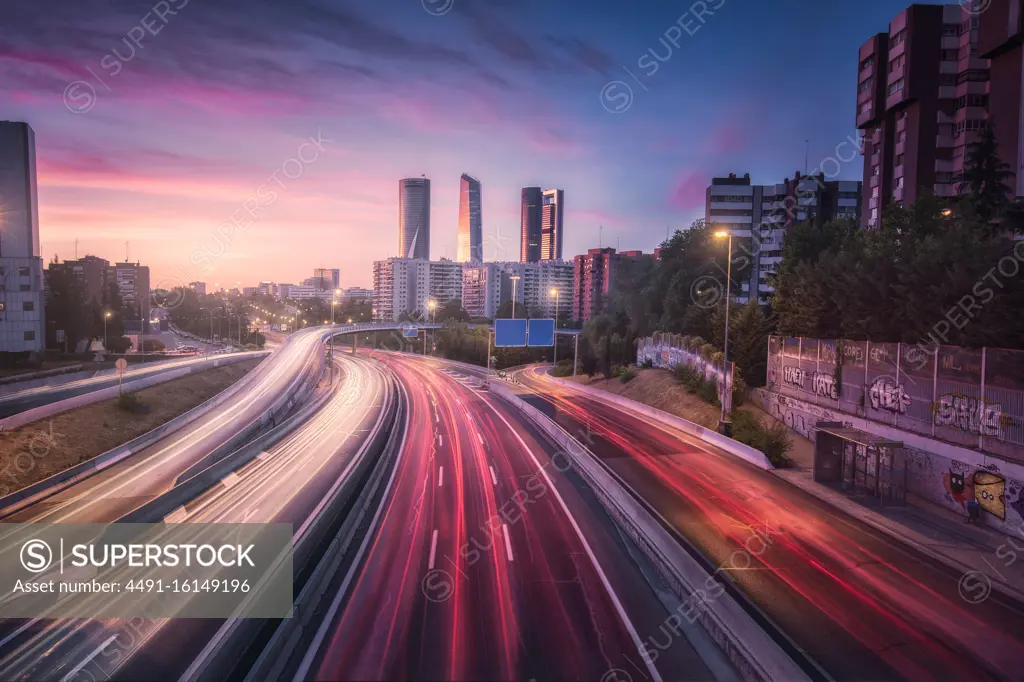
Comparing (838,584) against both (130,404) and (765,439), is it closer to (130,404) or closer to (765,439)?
(765,439)

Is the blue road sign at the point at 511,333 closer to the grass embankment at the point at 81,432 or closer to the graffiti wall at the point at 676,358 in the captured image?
the graffiti wall at the point at 676,358

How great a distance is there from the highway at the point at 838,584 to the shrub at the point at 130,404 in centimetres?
3498

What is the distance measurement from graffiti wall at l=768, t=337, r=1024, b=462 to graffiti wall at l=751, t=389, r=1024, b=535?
0.24 meters

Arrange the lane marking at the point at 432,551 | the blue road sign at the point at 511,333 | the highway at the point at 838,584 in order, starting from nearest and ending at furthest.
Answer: the highway at the point at 838,584
the lane marking at the point at 432,551
the blue road sign at the point at 511,333

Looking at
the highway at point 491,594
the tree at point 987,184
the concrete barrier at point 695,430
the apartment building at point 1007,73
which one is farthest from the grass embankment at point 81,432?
the apartment building at point 1007,73

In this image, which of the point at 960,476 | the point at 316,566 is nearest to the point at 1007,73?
the point at 960,476

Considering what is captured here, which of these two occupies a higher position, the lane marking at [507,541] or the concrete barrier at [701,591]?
the concrete barrier at [701,591]

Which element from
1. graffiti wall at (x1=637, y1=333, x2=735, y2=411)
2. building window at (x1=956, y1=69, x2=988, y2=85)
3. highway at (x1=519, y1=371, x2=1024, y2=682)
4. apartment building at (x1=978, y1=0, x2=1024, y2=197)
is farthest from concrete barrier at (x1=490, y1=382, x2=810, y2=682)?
building window at (x1=956, y1=69, x2=988, y2=85)

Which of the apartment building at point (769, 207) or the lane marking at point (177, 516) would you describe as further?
the apartment building at point (769, 207)

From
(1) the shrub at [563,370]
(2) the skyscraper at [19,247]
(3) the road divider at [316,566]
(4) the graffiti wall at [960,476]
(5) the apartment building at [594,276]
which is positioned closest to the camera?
(3) the road divider at [316,566]

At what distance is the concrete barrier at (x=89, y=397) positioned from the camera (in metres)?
29.5

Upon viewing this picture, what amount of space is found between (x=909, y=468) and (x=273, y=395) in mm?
45538

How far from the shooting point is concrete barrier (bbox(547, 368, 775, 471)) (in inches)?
1014

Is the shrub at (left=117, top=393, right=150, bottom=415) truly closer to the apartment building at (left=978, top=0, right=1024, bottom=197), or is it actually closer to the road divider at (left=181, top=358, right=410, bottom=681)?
the road divider at (left=181, top=358, right=410, bottom=681)
